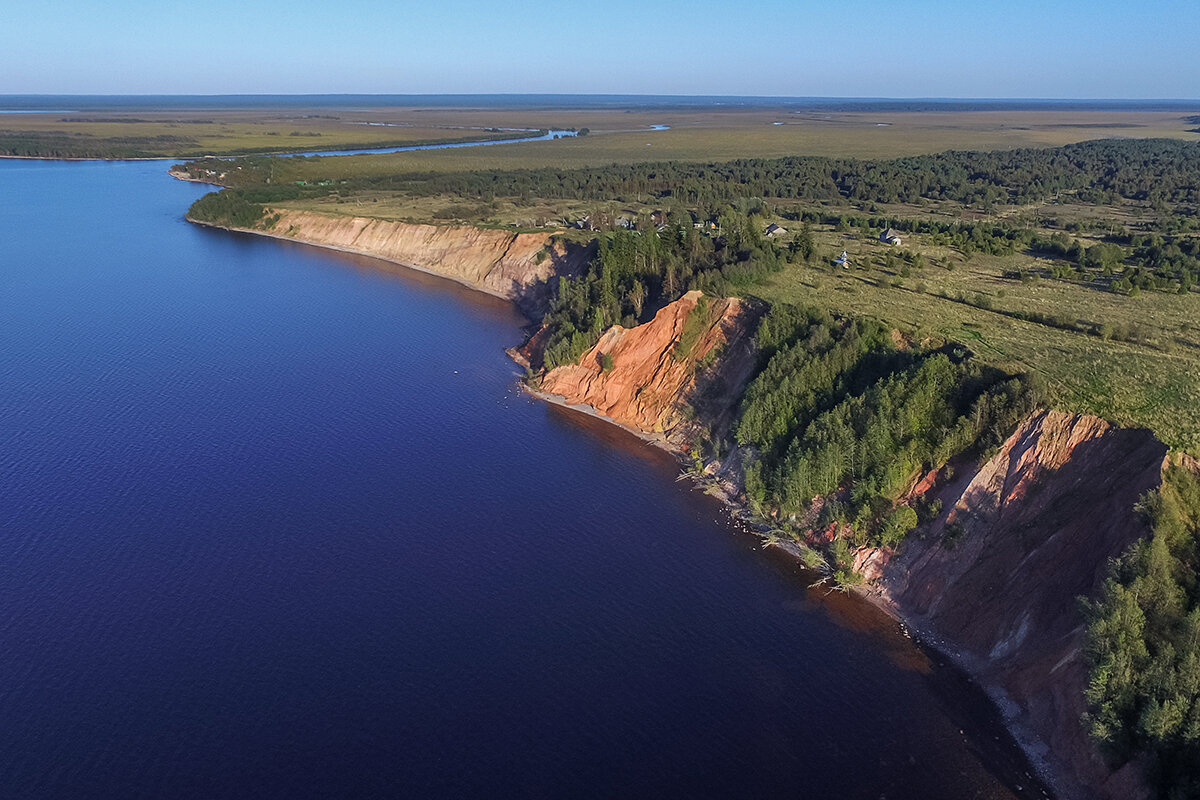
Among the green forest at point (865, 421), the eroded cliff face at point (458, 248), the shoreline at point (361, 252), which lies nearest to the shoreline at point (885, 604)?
the green forest at point (865, 421)

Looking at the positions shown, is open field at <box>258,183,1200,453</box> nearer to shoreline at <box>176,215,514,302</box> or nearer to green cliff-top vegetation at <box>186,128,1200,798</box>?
green cliff-top vegetation at <box>186,128,1200,798</box>

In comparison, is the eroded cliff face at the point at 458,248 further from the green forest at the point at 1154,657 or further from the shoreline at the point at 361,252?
the green forest at the point at 1154,657

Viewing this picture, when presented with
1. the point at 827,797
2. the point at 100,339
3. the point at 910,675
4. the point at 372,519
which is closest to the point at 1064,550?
the point at 910,675

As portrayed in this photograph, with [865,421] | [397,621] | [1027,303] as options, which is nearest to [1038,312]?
[1027,303]

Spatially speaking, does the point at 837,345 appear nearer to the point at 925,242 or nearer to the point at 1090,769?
the point at 1090,769

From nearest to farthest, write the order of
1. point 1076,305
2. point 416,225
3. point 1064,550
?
point 1064,550, point 1076,305, point 416,225

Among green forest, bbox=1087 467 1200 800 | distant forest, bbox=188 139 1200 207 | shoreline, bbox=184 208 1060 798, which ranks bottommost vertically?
shoreline, bbox=184 208 1060 798

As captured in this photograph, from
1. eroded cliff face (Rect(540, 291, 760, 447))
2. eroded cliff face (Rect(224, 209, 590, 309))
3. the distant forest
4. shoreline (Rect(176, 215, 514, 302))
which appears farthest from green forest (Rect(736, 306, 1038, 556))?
the distant forest
